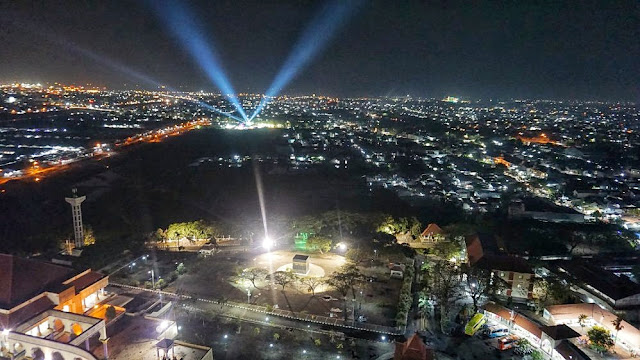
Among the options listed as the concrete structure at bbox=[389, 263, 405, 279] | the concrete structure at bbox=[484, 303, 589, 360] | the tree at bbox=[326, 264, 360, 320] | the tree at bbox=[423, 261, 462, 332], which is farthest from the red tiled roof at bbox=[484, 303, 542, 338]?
the tree at bbox=[326, 264, 360, 320]

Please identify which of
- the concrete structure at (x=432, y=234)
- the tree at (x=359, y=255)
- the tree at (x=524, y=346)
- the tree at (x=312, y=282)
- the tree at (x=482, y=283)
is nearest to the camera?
the tree at (x=524, y=346)

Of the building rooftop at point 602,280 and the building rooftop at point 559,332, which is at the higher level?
the building rooftop at point 602,280

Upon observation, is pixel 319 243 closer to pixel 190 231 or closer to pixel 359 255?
pixel 359 255

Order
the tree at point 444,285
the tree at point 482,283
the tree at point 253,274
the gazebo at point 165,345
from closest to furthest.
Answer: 1. the gazebo at point 165,345
2. the tree at point 444,285
3. the tree at point 482,283
4. the tree at point 253,274

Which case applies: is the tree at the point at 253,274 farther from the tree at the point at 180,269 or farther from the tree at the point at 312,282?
the tree at the point at 180,269

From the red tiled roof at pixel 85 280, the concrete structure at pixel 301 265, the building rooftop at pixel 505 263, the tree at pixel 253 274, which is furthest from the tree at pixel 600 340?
the red tiled roof at pixel 85 280

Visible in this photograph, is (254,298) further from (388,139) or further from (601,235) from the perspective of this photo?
(388,139)
